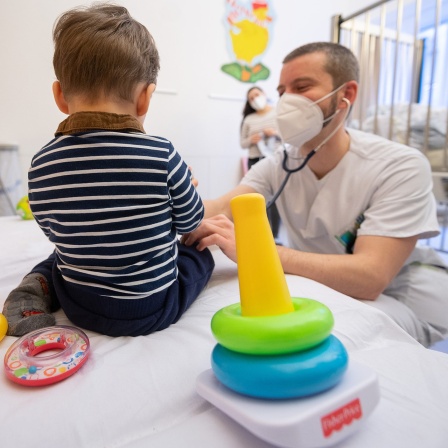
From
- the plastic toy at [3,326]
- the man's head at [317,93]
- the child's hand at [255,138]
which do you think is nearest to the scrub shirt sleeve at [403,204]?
the man's head at [317,93]

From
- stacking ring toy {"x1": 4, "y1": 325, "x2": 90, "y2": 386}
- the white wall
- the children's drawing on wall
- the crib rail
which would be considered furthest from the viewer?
the children's drawing on wall

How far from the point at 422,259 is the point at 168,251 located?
0.86 meters

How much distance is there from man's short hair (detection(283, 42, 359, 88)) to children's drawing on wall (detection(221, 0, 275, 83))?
1.87 m

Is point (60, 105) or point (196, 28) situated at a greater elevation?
point (196, 28)

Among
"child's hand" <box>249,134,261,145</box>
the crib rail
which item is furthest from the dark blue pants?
"child's hand" <box>249,134,261,145</box>

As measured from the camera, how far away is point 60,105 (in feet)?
2.03

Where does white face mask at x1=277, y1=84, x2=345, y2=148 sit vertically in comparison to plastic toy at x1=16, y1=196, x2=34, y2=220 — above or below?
above

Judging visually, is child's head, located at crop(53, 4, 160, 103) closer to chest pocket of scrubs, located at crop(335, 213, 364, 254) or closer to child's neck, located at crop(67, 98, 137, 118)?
child's neck, located at crop(67, 98, 137, 118)

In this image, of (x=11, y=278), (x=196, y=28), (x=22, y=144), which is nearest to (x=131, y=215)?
(x=11, y=278)

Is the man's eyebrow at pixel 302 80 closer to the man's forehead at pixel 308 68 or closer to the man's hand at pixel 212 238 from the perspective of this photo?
the man's forehead at pixel 308 68

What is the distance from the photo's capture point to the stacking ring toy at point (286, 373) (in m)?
0.32

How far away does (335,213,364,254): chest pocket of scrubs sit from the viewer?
0.93m

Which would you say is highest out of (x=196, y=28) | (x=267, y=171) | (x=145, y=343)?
(x=196, y=28)

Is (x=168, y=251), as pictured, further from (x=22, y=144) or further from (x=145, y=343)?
(x=22, y=144)
